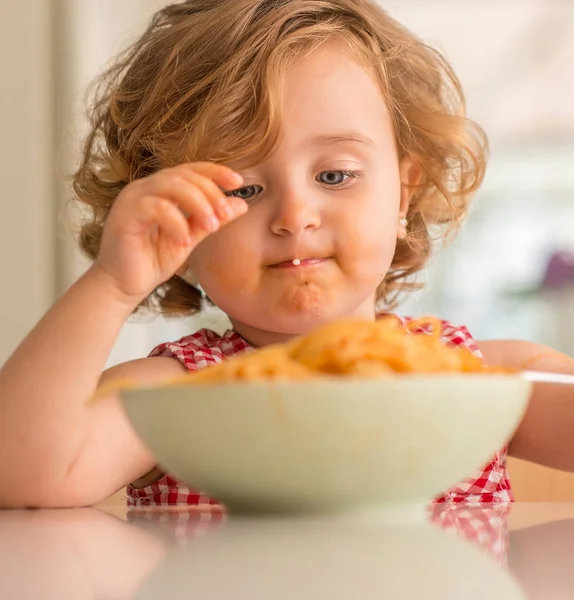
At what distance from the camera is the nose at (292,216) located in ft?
3.65

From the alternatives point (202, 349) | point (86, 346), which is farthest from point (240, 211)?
point (202, 349)

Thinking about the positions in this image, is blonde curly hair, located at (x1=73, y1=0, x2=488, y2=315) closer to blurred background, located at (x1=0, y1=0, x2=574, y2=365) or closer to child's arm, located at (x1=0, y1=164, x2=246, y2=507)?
child's arm, located at (x1=0, y1=164, x2=246, y2=507)

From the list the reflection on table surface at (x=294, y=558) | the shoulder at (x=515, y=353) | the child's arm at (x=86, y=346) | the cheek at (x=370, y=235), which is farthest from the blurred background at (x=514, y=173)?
the reflection on table surface at (x=294, y=558)

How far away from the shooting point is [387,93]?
1.32 metres

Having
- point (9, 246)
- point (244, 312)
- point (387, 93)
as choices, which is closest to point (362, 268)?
point (244, 312)

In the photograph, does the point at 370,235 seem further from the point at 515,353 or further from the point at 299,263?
the point at 515,353

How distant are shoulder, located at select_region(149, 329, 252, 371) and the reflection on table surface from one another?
1.74 ft

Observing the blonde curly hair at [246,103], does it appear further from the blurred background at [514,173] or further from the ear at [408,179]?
the blurred background at [514,173]

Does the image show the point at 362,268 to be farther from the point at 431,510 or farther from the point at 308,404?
the point at 308,404

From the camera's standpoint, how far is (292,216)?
111 centimetres

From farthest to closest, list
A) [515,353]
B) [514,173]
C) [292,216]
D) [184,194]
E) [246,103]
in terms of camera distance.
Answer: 1. [514,173]
2. [515,353]
3. [246,103]
4. [292,216]
5. [184,194]

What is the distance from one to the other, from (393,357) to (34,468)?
45 cm

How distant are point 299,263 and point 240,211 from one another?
0.92 feet

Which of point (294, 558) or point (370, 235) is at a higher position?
point (370, 235)
